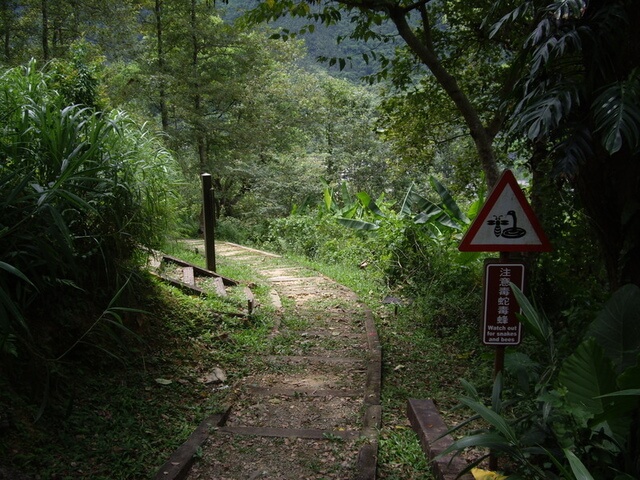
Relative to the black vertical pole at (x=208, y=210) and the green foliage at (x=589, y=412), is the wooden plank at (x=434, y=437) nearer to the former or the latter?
the green foliage at (x=589, y=412)

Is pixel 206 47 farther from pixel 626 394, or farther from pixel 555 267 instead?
pixel 626 394

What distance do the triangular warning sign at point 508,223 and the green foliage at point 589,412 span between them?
37cm

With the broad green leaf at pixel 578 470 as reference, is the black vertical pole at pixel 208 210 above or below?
above

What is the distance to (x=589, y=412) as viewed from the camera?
2355mm

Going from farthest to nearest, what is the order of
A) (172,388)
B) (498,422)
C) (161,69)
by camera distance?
(161,69)
(172,388)
(498,422)

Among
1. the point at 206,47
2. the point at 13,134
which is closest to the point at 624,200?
the point at 13,134

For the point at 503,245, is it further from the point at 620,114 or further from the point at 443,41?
the point at 443,41

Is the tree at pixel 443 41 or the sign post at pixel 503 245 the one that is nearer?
the sign post at pixel 503 245

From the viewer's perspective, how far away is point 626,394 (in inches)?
84.7

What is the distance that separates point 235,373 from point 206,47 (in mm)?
13533

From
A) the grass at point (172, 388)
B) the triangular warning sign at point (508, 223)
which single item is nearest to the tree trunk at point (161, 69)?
the grass at point (172, 388)

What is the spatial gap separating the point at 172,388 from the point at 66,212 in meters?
1.66

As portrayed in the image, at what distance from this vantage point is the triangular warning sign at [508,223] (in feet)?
9.90

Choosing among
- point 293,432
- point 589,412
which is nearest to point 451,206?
point 293,432
